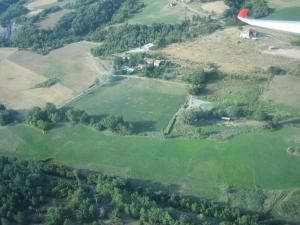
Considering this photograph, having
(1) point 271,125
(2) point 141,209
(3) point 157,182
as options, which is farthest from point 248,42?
(2) point 141,209

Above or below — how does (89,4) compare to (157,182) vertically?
above

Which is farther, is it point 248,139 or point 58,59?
point 58,59

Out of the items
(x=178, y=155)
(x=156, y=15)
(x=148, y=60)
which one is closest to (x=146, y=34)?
(x=156, y=15)

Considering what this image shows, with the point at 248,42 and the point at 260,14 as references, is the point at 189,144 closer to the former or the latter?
the point at 248,42

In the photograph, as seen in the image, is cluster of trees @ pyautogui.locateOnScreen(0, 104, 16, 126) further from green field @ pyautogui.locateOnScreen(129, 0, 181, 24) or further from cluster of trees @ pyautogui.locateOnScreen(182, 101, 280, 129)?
green field @ pyautogui.locateOnScreen(129, 0, 181, 24)

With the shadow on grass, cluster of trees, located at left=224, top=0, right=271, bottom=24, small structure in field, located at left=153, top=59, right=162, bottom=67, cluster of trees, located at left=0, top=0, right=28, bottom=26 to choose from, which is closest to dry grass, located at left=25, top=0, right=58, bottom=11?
cluster of trees, located at left=0, top=0, right=28, bottom=26

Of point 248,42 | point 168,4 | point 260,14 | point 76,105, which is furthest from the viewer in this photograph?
point 168,4
